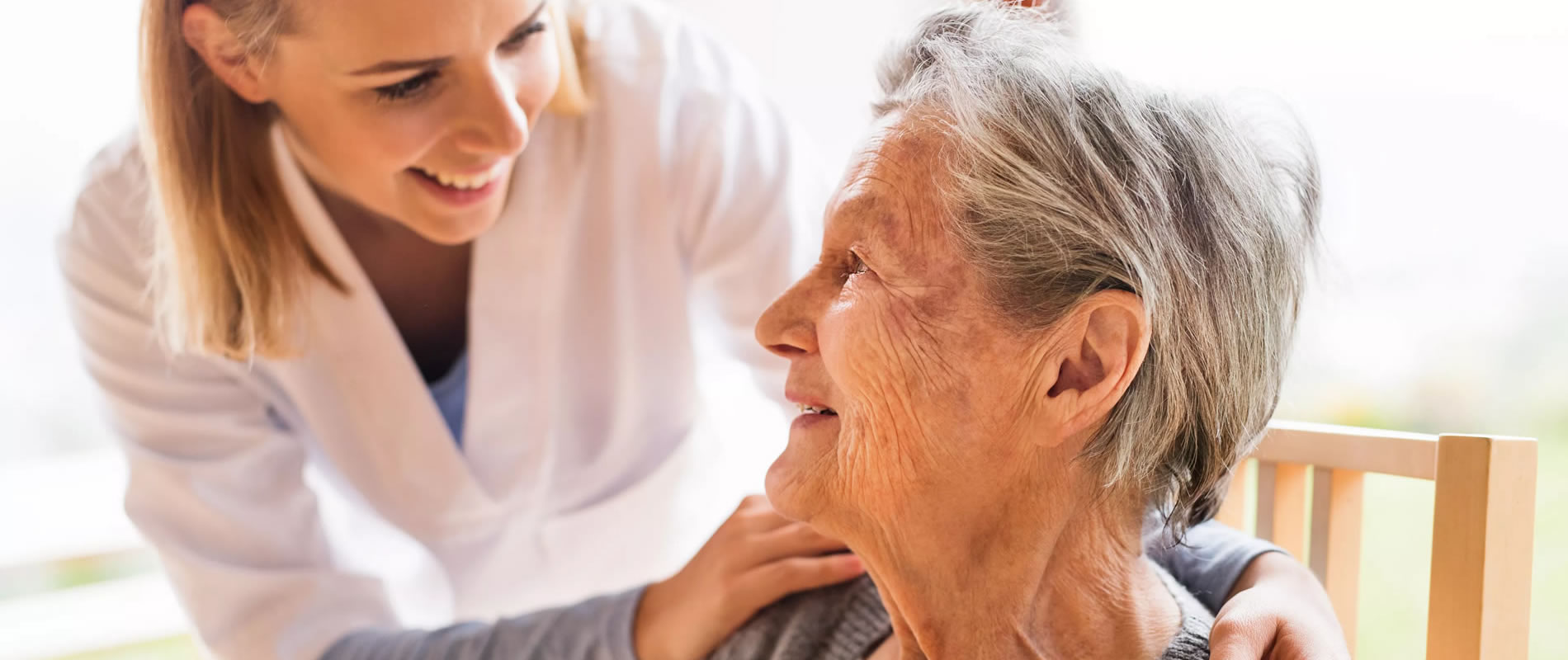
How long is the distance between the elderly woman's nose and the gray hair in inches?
6.7

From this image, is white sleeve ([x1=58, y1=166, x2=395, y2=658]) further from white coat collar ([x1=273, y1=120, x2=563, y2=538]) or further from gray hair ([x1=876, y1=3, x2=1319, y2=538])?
gray hair ([x1=876, y1=3, x2=1319, y2=538])

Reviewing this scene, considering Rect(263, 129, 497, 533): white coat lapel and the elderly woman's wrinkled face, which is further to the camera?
Rect(263, 129, 497, 533): white coat lapel

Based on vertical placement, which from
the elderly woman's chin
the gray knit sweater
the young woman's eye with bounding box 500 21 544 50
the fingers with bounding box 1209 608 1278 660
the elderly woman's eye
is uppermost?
the young woman's eye with bounding box 500 21 544 50

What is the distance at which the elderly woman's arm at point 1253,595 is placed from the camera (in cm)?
92

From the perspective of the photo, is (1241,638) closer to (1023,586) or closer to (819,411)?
(1023,586)

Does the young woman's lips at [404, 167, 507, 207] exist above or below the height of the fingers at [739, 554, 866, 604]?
above

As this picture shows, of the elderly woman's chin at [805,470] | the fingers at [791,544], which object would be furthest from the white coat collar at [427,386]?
the elderly woman's chin at [805,470]

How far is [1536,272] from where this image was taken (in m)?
2.04

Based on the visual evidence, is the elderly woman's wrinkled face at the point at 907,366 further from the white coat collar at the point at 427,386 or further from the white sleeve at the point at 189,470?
the white sleeve at the point at 189,470

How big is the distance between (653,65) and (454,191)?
325mm

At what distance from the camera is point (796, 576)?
47.1 inches

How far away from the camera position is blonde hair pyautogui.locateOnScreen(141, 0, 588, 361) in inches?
51.3

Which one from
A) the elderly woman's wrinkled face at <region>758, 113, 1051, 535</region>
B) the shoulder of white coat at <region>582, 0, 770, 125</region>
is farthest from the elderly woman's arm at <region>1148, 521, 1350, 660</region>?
the shoulder of white coat at <region>582, 0, 770, 125</region>

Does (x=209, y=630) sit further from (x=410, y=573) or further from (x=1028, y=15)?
(x=1028, y=15)
